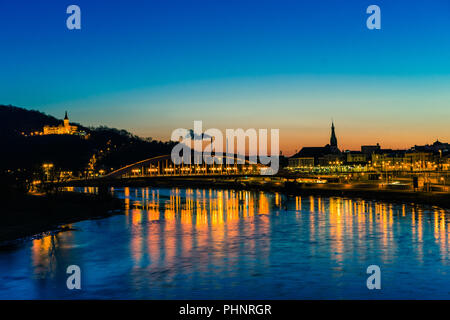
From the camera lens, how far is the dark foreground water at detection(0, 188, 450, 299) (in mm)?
17156

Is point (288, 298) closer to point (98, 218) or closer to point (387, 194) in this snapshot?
point (98, 218)

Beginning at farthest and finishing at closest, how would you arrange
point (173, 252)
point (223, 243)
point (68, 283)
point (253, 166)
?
point (253, 166), point (223, 243), point (173, 252), point (68, 283)

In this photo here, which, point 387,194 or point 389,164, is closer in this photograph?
point 387,194

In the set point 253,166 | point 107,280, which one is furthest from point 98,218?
point 253,166

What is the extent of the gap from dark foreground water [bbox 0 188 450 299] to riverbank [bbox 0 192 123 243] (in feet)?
5.84


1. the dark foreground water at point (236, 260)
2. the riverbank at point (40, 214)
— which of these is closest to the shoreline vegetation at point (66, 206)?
the riverbank at point (40, 214)

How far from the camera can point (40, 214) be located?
37.8 m

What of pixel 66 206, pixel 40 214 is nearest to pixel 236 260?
pixel 40 214

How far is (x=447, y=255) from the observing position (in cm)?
2334

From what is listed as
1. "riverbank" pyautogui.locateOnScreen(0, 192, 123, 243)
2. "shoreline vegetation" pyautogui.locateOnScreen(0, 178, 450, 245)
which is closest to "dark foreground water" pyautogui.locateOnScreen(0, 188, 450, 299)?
"riverbank" pyautogui.locateOnScreen(0, 192, 123, 243)

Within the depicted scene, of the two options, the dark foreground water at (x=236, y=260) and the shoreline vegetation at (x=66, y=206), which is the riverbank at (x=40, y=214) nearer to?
the shoreline vegetation at (x=66, y=206)
